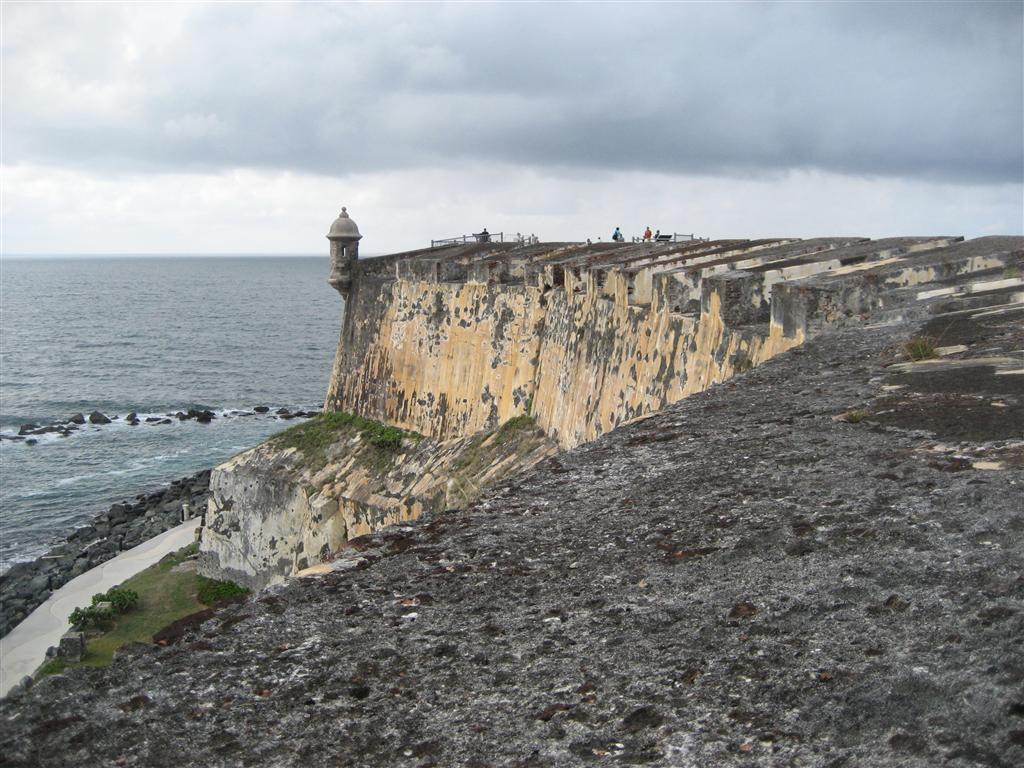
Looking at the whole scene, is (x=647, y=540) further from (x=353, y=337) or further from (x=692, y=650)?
(x=353, y=337)

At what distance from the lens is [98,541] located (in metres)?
41.8

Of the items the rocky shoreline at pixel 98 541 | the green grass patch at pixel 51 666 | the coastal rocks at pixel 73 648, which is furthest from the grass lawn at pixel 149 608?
the rocky shoreline at pixel 98 541

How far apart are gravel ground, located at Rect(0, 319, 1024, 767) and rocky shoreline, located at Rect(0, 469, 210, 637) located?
32684mm

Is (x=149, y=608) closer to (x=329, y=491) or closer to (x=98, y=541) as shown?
(x=329, y=491)

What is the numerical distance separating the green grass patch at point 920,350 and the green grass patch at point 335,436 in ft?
67.8

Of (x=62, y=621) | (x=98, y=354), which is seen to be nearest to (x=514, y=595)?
(x=62, y=621)

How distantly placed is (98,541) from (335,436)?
16.6 metres

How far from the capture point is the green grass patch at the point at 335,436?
2886 centimetres

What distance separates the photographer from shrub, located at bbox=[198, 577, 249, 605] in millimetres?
29469

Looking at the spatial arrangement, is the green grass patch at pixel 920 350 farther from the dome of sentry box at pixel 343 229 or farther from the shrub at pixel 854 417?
the dome of sentry box at pixel 343 229

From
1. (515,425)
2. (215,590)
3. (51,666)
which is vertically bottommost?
(51,666)

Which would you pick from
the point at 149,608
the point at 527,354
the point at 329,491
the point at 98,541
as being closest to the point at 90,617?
the point at 149,608

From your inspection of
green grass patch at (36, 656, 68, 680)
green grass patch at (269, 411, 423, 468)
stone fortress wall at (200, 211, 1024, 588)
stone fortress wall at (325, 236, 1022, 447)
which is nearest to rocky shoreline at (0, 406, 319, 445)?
stone fortress wall at (200, 211, 1024, 588)

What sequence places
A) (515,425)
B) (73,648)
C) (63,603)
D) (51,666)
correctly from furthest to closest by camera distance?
1. (63,603)
2. (51,666)
3. (73,648)
4. (515,425)
